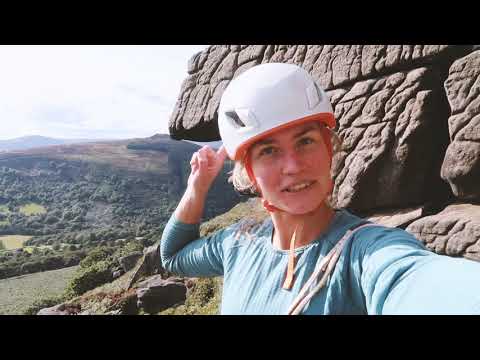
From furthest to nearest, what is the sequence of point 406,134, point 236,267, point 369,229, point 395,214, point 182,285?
point 182,285
point 395,214
point 406,134
point 236,267
point 369,229

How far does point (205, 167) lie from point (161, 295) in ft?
33.7

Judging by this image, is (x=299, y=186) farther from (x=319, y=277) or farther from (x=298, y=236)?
(x=319, y=277)

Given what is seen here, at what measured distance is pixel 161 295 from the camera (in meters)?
12.2

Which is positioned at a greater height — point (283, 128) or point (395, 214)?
point (283, 128)

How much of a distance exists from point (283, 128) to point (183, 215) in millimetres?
986

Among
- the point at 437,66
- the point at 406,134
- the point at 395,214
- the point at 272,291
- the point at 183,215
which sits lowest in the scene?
the point at 395,214

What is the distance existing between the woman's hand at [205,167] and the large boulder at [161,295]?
386 inches

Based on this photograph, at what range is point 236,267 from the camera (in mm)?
2234

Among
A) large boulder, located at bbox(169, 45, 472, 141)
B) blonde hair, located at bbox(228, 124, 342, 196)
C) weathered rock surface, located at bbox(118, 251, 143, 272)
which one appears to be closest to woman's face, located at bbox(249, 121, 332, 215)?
blonde hair, located at bbox(228, 124, 342, 196)

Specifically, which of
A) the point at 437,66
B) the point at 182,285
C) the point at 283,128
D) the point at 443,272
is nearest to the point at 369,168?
the point at 437,66

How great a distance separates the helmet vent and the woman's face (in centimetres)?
20

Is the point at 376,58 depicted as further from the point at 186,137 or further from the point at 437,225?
the point at 186,137

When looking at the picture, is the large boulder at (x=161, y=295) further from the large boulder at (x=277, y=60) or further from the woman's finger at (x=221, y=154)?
the woman's finger at (x=221, y=154)

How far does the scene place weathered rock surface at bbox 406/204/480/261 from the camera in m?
4.88
